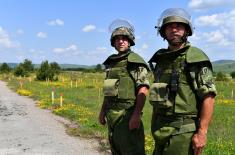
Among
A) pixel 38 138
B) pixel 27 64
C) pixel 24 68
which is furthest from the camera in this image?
pixel 27 64

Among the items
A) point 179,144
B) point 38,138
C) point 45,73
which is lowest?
point 38,138

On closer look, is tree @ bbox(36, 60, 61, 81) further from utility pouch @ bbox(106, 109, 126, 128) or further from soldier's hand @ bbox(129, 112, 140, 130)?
soldier's hand @ bbox(129, 112, 140, 130)

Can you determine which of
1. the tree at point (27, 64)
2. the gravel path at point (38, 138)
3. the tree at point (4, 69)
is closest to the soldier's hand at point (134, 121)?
the gravel path at point (38, 138)

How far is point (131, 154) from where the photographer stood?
5.30m

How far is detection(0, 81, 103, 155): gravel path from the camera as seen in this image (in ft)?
31.3

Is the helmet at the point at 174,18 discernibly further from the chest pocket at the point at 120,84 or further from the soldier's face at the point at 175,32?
the chest pocket at the point at 120,84

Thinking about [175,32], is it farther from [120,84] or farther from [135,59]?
[120,84]

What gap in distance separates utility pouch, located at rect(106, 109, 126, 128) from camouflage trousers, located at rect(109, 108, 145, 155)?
0.03 m

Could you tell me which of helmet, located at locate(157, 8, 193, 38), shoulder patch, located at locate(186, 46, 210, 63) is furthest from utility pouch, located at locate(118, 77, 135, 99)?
shoulder patch, located at locate(186, 46, 210, 63)

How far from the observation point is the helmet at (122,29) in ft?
18.1

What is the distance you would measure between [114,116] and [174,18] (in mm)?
1788

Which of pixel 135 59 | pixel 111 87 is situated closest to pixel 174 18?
pixel 135 59

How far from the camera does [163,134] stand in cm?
419

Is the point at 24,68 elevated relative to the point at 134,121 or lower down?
elevated
